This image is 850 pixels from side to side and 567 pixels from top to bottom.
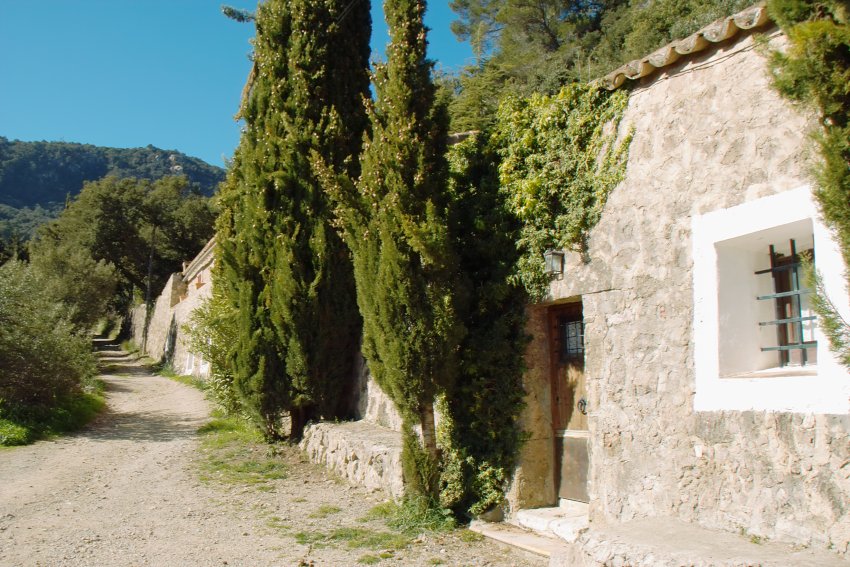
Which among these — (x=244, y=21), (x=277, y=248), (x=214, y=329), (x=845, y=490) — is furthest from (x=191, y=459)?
(x=244, y=21)

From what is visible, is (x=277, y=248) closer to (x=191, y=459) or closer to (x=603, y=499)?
(x=191, y=459)

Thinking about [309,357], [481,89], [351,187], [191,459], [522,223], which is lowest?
[191,459]

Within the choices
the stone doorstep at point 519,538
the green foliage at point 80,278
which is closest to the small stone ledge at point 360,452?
the stone doorstep at point 519,538

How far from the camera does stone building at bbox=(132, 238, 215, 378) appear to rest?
20250mm

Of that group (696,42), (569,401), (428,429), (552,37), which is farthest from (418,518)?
(552,37)

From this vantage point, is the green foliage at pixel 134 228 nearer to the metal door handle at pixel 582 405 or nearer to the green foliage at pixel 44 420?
the green foliage at pixel 44 420

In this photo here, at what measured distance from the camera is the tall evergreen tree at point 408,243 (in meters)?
6.35

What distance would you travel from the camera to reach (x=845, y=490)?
3.77m

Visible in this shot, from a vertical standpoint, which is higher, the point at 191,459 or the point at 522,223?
the point at 522,223

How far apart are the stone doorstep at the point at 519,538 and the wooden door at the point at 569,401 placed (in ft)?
1.88

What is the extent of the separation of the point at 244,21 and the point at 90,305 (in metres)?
18.1

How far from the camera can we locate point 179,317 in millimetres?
24406

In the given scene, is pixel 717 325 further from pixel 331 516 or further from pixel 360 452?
pixel 360 452

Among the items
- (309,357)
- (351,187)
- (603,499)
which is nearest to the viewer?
(603,499)
